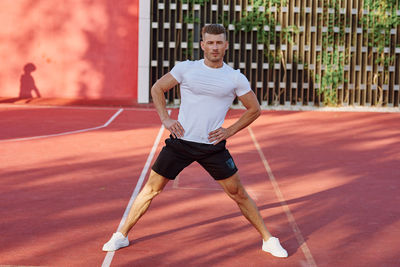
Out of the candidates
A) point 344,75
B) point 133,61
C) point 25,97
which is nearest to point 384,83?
point 344,75

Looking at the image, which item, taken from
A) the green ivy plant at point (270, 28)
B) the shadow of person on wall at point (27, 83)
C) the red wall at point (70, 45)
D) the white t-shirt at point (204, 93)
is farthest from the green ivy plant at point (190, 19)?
the white t-shirt at point (204, 93)

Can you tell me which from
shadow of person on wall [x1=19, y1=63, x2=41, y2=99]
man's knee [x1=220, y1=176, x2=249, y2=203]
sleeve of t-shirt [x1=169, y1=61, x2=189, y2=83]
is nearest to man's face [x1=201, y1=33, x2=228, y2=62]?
sleeve of t-shirt [x1=169, y1=61, x2=189, y2=83]

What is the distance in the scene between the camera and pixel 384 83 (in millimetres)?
17453

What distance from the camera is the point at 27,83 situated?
55.9ft

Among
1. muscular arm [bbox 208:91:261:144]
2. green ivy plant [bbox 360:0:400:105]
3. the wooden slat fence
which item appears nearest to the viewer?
muscular arm [bbox 208:91:261:144]

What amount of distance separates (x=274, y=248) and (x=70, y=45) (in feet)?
43.8

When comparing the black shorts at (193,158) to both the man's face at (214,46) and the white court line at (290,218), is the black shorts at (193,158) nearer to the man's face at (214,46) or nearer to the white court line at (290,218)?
the man's face at (214,46)

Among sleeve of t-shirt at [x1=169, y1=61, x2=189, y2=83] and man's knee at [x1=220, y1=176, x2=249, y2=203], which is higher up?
sleeve of t-shirt at [x1=169, y1=61, x2=189, y2=83]

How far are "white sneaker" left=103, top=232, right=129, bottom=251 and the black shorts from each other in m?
0.59

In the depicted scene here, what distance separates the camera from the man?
14.6ft

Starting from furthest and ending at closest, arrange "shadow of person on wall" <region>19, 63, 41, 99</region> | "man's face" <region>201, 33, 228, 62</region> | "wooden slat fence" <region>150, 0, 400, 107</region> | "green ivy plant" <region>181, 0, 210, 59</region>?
"shadow of person on wall" <region>19, 63, 41, 99</region>, "wooden slat fence" <region>150, 0, 400, 107</region>, "green ivy plant" <region>181, 0, 210, 59</region>, "man's face" <region>201, 33, 228, 62</region>

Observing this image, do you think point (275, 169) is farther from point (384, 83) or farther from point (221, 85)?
point (384, 83)

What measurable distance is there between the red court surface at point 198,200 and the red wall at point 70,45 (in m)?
5.17

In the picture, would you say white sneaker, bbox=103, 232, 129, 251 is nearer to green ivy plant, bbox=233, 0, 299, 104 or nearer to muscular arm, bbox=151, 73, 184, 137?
muscular arm, bbox=151, 73, 184, 137
